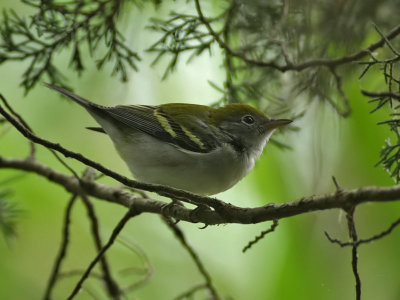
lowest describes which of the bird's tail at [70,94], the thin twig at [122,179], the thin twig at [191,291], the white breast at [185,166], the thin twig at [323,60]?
the thin twig at [191,291]

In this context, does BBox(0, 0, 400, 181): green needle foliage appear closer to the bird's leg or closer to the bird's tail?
the bird's tail

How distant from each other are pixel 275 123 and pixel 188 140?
2.22 feet

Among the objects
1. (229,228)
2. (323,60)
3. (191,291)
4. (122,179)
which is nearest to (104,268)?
(191,291)

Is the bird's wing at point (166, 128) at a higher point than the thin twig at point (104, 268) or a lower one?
higher

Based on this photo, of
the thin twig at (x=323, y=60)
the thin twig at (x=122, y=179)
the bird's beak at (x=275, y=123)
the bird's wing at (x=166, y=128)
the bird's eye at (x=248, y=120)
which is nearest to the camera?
the thin twig at (x=122, y=179)

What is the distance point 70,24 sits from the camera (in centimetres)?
346

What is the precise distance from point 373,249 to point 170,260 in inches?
98.8

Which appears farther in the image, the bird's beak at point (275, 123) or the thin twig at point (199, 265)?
the bird's beak at point (275, 123)

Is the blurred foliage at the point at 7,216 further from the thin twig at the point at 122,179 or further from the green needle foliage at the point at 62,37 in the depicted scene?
the thin twig at the point at 122,179

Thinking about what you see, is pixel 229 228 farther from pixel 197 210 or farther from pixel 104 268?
pixel 197 210

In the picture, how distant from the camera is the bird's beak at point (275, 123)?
3836 mm

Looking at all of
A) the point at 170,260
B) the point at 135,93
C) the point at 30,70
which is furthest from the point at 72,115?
the point at 30,70

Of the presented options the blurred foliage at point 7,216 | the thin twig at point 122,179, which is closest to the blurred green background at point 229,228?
the blurred foliage at point 7,216

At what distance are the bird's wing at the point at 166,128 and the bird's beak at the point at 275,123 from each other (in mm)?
448
